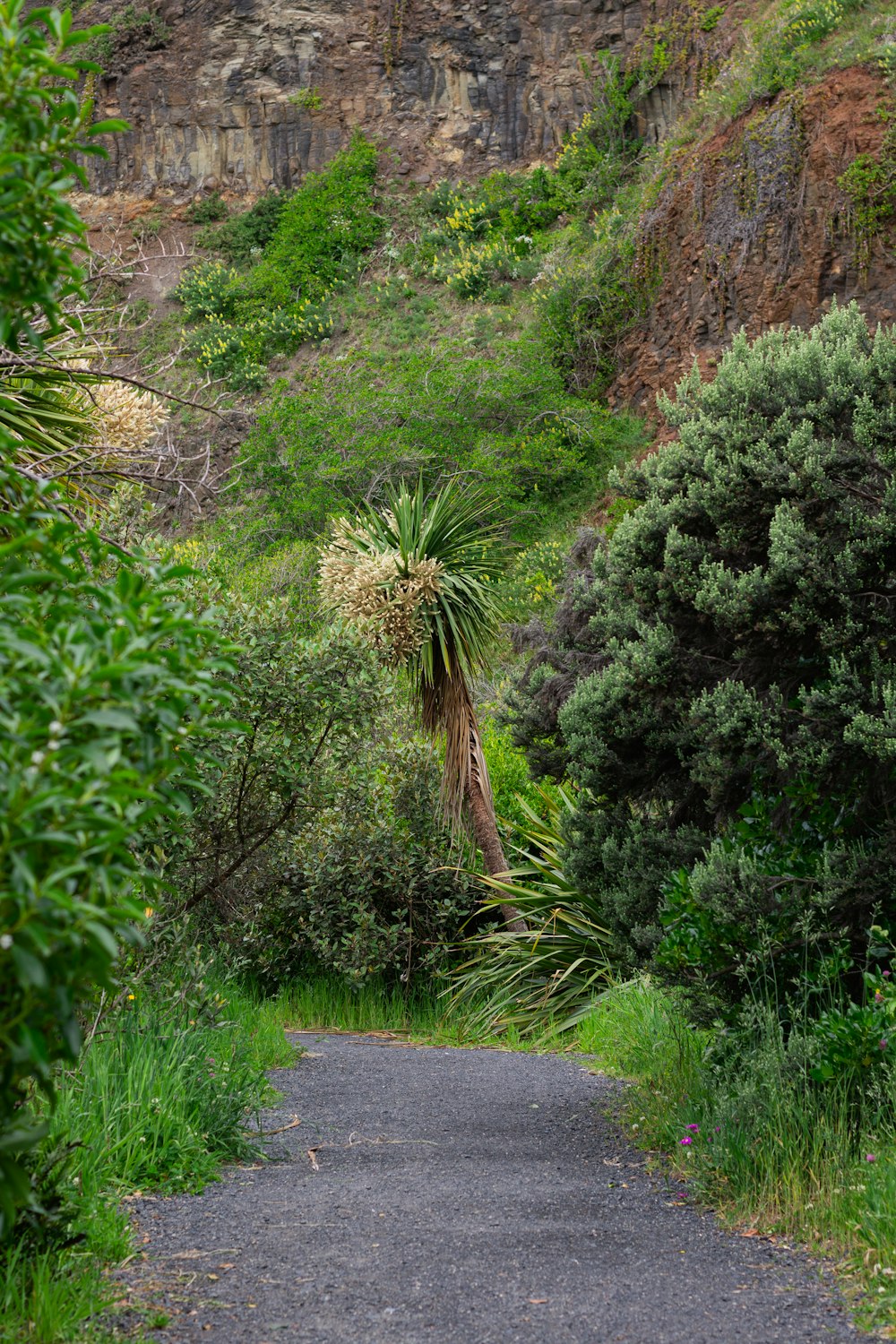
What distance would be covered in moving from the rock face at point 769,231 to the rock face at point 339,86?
11576 mm

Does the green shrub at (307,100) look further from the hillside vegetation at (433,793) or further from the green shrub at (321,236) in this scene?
the hillside vegetation at (433,793)

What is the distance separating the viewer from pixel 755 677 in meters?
5.12

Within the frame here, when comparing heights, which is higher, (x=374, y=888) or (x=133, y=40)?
(x=133, y=40)

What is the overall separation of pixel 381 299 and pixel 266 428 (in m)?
7.58

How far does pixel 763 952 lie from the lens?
4.55 m

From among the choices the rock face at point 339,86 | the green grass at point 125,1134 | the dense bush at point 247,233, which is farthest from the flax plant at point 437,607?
the dense bush at point 247,233

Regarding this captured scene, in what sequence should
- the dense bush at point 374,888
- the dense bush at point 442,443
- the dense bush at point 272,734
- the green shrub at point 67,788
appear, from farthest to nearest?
the dense bush at point 442,443 → the dense bush at point 374,888 → the dense bush at point 272,734 → the green shrub at point 67,788

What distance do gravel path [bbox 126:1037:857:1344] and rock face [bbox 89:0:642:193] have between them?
29.4 meters

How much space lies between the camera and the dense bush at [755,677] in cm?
459

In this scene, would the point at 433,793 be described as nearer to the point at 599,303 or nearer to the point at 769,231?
the point at 769,231

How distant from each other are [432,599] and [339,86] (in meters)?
28.3

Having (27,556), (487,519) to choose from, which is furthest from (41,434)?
(487,519)

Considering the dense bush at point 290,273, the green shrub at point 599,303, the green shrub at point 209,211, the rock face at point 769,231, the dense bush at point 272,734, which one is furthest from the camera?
the green shrub at point 209,211

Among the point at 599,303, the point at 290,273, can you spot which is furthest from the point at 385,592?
the point at 290,273
